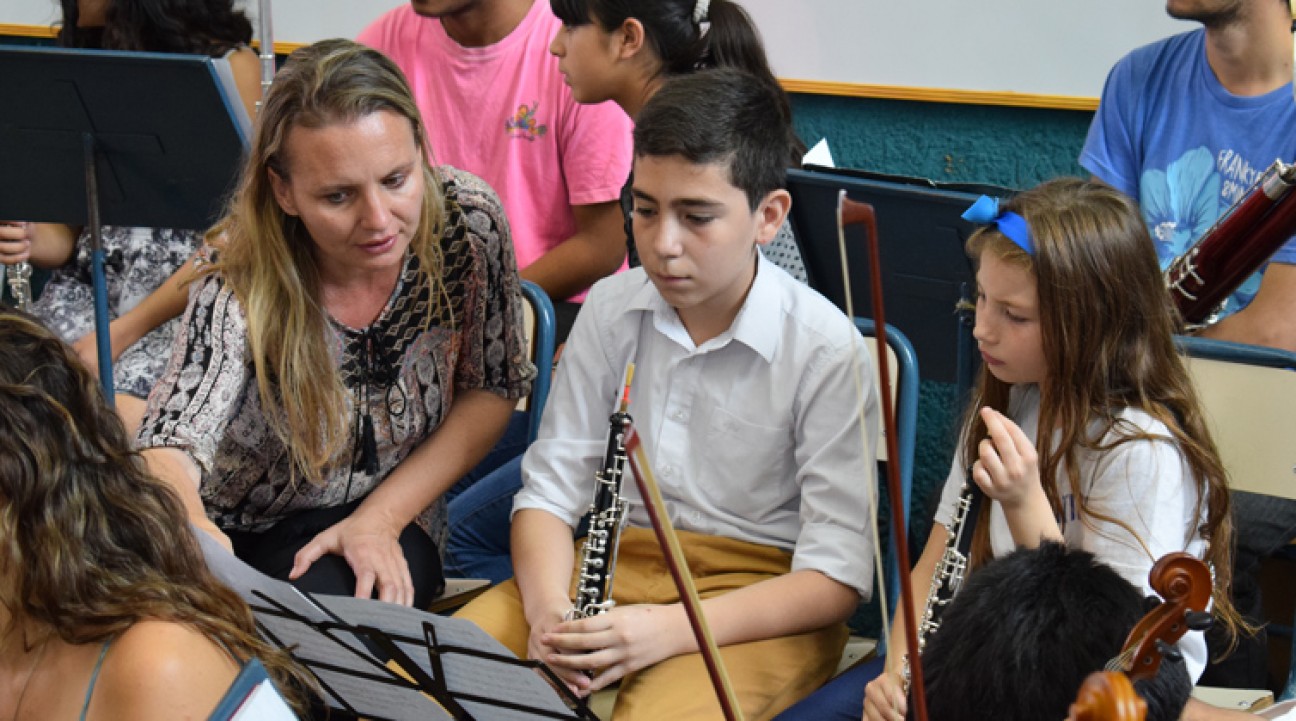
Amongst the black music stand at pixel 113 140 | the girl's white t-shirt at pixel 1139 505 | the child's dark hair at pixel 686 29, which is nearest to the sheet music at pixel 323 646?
the black music stand at pixel 113 140

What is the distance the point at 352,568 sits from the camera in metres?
1.64

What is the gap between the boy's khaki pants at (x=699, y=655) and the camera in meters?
1.48

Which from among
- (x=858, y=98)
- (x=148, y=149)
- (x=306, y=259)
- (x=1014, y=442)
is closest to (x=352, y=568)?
(x=306, y=259)

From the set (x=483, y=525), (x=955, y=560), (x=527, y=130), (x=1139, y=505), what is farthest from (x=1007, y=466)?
(x=527, y=130)

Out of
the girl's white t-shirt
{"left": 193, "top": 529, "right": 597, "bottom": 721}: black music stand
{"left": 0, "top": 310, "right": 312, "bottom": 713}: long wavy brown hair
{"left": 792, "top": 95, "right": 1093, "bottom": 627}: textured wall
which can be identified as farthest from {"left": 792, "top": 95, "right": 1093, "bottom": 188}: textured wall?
{"left": 0, "top": 310, "right": 312, "bottom": 713}: long wavy brown hair

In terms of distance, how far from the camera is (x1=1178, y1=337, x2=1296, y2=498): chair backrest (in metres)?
1.56

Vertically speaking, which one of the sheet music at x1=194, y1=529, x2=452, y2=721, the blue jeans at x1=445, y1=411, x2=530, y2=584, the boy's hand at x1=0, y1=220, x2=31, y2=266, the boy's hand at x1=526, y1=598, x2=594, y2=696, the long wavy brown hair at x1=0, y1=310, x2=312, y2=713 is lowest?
the blue jeans at x1=445, y1=411, x2=530, y2=584

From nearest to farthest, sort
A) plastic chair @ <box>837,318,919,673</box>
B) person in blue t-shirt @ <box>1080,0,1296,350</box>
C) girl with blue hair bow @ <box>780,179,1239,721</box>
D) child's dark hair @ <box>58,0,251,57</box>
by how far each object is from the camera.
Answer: girl with blue hair bow @ <box>780,179,1239,721</box> → plastic chair @ <box>837,318,919,673</box> → person in blue t-shirt @ <box>1080,0,1296,350</box> → child's dark hair @ <box>58,0,251,57</box>

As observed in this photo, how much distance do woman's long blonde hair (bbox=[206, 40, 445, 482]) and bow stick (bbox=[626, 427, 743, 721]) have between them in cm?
104

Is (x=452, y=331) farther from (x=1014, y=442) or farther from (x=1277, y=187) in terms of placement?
(x=1277, y=187)

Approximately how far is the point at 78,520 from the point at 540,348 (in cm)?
87

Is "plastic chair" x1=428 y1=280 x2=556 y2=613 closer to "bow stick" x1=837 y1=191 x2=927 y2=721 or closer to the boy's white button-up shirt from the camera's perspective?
the boy's white button-up shirt

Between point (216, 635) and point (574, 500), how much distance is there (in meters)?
0.62

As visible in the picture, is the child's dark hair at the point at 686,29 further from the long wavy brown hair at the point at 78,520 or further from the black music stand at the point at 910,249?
the long wavy brown hair at the point at 78,520
